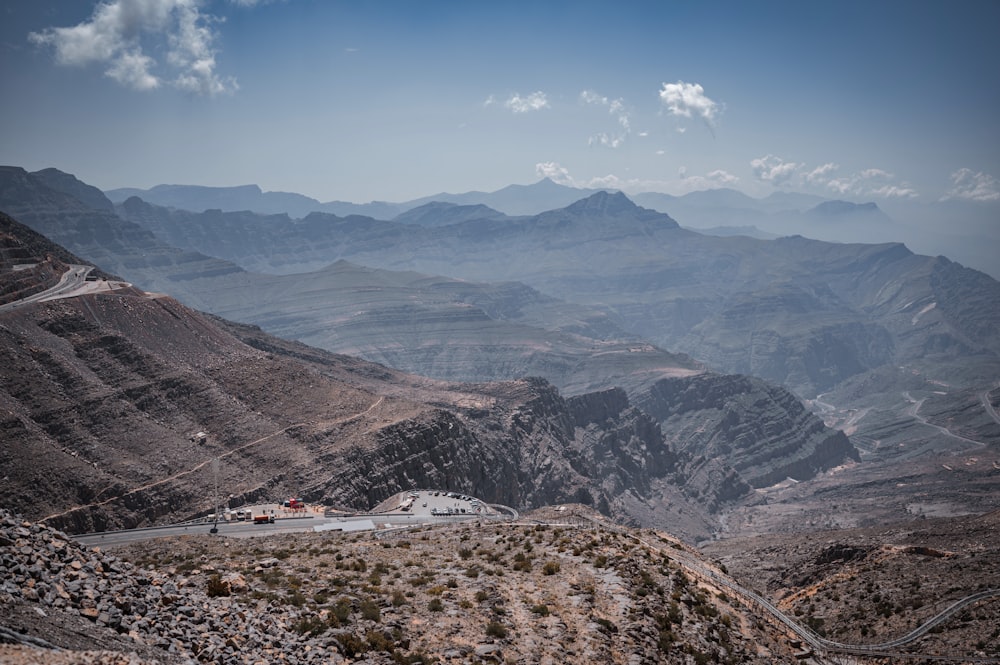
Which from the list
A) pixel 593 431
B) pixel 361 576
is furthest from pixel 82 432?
pixel 593 431

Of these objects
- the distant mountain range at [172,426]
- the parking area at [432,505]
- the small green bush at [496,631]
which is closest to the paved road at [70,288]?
the distant mountain range at [172,426]

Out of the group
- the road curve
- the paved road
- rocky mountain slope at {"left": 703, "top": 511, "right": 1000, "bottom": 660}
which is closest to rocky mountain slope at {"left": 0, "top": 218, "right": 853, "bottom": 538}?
the paved road

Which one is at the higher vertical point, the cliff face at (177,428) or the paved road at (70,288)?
the paved road at (70,288)

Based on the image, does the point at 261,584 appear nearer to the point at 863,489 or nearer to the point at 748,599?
the point at 748,599

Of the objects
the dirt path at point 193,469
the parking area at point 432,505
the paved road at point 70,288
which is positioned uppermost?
the paved road at point 70,288

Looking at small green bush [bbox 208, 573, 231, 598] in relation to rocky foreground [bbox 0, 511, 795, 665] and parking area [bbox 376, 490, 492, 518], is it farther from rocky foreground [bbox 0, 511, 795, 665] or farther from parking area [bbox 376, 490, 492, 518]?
parking area [bbox 376, 490, 492, 518]

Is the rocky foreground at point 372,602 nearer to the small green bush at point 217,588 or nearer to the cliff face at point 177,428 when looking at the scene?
the small green bush at point 217,588

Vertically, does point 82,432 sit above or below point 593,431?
above

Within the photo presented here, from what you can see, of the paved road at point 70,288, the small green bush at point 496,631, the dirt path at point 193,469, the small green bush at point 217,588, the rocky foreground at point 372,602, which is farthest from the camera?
the paved road at point 70,288
